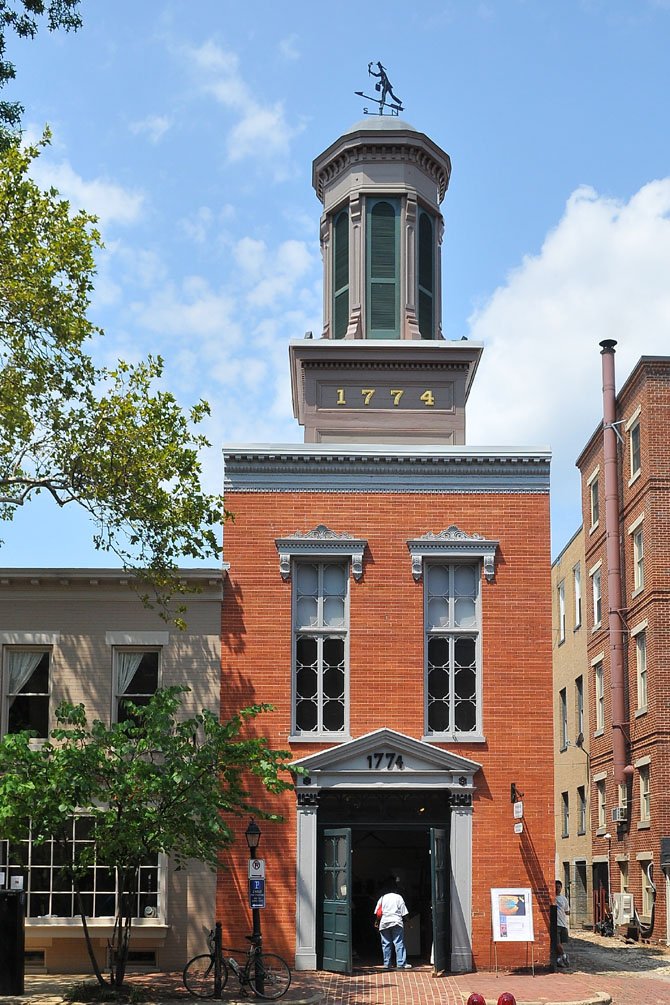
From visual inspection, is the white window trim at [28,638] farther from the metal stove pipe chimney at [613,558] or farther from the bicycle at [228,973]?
the metal stove pipe chimney at [613,558]

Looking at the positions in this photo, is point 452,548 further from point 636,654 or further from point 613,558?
point 613,558

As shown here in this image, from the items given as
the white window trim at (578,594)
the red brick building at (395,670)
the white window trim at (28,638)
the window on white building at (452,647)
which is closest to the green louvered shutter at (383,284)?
the red brick building at (395,670)

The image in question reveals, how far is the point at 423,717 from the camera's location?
2466cm

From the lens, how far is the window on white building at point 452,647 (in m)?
24.9

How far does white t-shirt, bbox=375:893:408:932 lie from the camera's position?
2350cm

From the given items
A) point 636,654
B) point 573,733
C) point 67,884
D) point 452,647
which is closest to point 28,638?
point 67,884

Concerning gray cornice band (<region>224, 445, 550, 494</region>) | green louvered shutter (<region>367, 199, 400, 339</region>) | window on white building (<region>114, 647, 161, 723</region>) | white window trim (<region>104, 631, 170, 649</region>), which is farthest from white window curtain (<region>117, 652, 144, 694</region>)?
green louvered shutter (<region>367, 199, 400, 339</region>)

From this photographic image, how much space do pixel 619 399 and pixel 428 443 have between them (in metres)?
12.2

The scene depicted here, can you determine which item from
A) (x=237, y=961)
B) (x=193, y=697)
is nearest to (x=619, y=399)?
(x=193, y=697)

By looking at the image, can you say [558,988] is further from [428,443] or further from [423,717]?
[428,443]

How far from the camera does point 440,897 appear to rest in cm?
2356

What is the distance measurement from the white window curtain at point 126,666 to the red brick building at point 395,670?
5.40 feet

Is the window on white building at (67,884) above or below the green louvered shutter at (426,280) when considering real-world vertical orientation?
below

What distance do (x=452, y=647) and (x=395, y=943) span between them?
5265 mm
